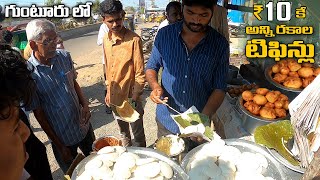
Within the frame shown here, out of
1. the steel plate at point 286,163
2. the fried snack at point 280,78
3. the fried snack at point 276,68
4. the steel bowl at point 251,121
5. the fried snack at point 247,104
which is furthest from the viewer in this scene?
the fried snack at point 276,68

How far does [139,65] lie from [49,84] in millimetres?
1160

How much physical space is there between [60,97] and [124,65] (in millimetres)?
1036

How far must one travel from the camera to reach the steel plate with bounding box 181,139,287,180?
135 cm

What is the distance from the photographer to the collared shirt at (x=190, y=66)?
2.31 meters

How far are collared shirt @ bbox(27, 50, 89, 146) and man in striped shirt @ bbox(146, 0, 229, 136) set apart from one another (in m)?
0.72

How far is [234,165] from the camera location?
1379mm

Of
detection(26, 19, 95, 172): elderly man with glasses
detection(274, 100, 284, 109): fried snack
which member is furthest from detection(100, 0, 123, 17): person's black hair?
detection(274, 100, 284, 109): fried snack

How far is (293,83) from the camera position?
3117mm

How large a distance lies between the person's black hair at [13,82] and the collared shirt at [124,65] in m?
2.25

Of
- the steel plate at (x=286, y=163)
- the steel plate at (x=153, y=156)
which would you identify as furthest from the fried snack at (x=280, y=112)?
the steel plate at (x=153, y=156)

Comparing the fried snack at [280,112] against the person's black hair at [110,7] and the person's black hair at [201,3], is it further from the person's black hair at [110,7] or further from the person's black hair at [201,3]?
the person's black hair at [110,7]

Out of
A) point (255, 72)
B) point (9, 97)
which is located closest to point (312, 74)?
point (255, 72)

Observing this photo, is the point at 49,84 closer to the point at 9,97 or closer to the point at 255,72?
the point at 9,97

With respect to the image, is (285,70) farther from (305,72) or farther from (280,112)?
(280,112)
